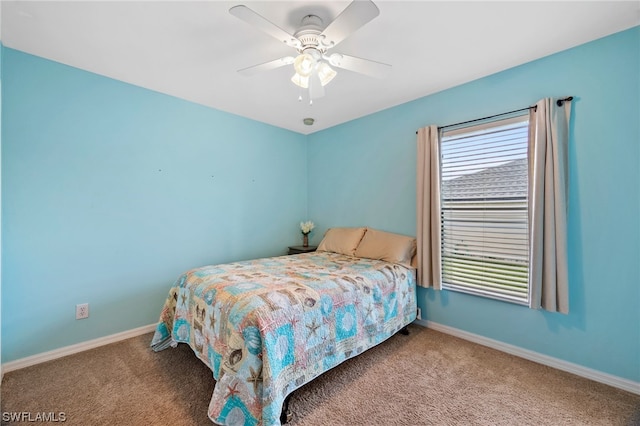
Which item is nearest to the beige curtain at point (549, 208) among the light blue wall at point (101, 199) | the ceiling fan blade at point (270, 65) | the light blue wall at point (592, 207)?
the light blue wall at point (592, 207)

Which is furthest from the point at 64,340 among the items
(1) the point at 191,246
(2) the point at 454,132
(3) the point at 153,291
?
(2) the point at 454,132

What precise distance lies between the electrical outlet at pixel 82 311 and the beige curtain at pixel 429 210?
3032 mm

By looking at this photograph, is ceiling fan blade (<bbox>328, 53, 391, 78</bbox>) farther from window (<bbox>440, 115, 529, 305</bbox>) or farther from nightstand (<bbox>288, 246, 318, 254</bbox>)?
nightstand (<bbox>288, 246, 318, 254</bbox>)

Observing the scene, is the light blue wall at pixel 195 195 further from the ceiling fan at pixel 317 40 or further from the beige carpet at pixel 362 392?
the ceiling fan at pixel 317 40

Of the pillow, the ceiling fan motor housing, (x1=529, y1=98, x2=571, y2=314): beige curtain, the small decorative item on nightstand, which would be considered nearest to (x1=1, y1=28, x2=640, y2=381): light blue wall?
(x1=529, y1=98, x2=571, y2=314): beige curtain

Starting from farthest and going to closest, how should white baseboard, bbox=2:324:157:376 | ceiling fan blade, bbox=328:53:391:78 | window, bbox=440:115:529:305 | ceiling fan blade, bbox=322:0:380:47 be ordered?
window, bbox=440:115:529:305 → white baseboard, bbox=2:324:157:376 → ceiling fan blade, bbox=328:53:391:78 → ceiling fan blade, bbox=322:0:380:47

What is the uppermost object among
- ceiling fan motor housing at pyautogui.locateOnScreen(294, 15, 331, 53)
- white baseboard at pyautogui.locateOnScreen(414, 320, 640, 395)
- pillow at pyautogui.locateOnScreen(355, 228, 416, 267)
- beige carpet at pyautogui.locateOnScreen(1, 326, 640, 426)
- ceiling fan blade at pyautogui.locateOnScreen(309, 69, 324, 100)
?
ceiling fan motor housing at pyautogui.locateOnScreen(294, 15, 331, 53)

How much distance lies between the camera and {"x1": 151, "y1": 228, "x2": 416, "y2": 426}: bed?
1.38 metres

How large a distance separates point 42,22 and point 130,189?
1.28 m

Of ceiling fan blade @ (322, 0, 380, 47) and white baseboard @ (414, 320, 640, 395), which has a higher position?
ceiling fan blade @ (322, 0, 380, 47)

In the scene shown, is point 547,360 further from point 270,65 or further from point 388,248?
point 270,65

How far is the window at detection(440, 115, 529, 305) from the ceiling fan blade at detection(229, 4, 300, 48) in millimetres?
1801

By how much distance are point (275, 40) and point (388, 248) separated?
2.06 metres

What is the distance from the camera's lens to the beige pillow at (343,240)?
3061mm
